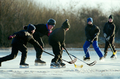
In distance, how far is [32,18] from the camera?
59.0 ft

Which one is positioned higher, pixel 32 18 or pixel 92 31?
pixel 32 18

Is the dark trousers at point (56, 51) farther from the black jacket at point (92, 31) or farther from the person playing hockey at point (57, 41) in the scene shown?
the black jacket at point (92, 31)

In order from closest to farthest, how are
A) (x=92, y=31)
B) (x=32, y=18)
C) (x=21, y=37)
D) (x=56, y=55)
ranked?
(x=21, y=37), (x=56, y=55), (x=92, y=31), (x=32, y=18)

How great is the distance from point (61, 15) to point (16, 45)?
13.9 metres

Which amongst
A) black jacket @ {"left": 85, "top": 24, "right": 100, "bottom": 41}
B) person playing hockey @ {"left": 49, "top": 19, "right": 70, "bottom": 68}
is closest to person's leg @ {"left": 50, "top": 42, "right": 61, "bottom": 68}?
person playing hockey @ {"left": 49, "top": 19, "right": 70, "bottom": 68}

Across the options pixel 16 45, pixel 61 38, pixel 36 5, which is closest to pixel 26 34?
pixel 16 45

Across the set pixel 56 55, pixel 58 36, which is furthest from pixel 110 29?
pixel 56 55

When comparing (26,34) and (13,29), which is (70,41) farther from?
(26,34)

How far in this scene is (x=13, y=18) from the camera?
57.9ft

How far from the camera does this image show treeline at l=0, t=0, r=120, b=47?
1733cm

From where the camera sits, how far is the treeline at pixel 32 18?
56.9 ft

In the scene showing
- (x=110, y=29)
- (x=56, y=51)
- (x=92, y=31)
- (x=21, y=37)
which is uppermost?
(x=110, y=29)

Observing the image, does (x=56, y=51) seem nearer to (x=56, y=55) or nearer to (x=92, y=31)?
(x=56, y=55)

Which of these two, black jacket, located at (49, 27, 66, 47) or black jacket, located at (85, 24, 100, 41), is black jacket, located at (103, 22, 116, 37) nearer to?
black jacket, located at (85, 24, 100, 41)
